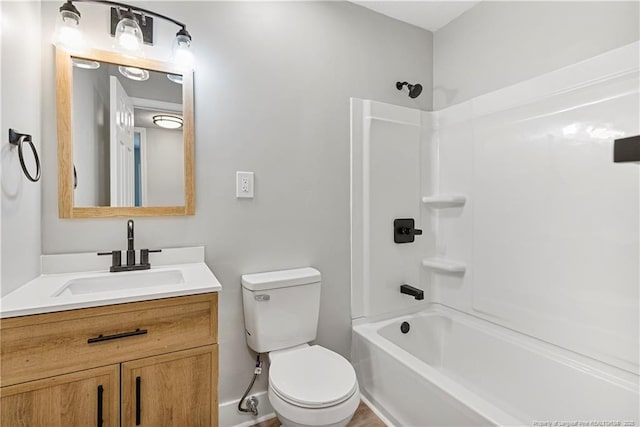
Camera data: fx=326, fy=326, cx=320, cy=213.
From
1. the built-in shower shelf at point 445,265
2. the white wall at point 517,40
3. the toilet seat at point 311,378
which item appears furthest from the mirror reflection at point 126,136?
the white wall at point 517,40

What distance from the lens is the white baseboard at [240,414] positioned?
172 centimetres

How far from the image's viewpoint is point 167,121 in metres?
1.58

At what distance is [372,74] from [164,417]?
6.92 feet

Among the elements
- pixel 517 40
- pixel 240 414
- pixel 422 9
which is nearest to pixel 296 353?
pixel 240 414

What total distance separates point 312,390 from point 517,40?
214cm

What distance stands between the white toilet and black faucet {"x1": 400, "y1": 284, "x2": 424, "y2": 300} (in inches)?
27.3

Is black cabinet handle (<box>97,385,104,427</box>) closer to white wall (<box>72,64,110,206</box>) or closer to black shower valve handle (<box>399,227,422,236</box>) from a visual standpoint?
white wall (<box>72,64,110,206</box>)

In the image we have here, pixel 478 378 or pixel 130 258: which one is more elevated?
pixel 130 258

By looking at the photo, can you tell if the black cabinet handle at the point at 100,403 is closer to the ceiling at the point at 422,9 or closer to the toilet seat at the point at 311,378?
the toilet seat at the point at 311,378

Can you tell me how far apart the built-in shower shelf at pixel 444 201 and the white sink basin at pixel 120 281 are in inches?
64.7

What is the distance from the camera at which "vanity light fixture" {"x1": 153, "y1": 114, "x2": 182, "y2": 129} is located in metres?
1.58

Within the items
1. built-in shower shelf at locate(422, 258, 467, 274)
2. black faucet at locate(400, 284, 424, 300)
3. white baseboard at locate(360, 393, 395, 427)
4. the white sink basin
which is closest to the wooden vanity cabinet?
the white sink basin

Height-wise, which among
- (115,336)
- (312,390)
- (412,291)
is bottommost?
(312,390)

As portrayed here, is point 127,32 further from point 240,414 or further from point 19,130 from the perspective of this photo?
point 240,414
